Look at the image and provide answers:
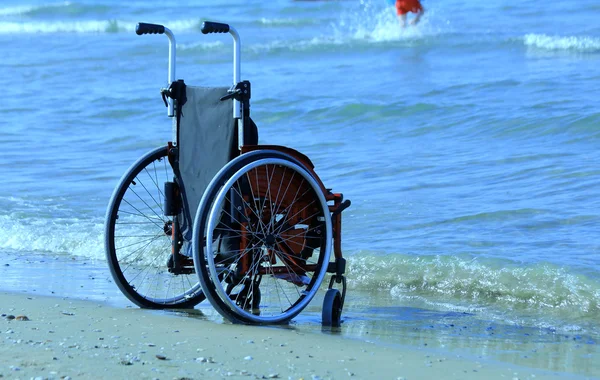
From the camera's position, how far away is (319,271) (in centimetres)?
515

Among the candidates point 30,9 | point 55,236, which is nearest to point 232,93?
point 55,236

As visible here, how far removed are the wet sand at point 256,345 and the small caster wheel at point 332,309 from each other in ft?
0.21

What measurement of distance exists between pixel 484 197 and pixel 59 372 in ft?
16.5

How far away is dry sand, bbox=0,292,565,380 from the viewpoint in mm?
3902

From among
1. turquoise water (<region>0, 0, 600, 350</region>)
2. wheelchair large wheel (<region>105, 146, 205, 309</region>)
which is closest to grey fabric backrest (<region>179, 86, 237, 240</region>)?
wheelchair large wheel (<region>105, 146, 205, 309</region>)

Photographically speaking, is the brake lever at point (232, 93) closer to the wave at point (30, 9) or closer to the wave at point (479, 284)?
the wave at point (479, 284)

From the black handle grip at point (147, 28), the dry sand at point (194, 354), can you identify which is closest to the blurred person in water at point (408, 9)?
the black handle grip at point (147, 28)

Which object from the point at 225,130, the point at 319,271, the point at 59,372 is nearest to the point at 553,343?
the point at 319,271

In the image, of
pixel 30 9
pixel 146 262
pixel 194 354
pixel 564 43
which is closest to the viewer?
pixel 194 354

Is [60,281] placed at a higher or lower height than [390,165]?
lower

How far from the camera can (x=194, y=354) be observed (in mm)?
4180

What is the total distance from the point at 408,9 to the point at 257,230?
2071cm

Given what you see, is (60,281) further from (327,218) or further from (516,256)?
(516,256)

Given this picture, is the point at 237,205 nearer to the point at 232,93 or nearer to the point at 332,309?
the point at 232,93
